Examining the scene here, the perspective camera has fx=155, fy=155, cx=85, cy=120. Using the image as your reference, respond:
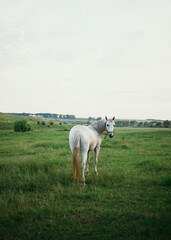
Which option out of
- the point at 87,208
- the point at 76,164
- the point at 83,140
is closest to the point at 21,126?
the point at 83,140

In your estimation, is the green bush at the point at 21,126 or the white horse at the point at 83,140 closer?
the white horse at the point at 83,140

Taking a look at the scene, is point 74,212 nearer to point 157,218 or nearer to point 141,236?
point 141,236

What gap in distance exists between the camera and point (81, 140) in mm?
6000

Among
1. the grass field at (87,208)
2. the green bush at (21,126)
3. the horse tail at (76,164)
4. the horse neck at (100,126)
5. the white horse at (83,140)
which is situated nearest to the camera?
the grass field at (87,208)

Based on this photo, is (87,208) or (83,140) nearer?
(87,208)

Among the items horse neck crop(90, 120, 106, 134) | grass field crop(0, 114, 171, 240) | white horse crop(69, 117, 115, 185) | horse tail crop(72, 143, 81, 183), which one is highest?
horse neck crop(90, 120, 106, 134)

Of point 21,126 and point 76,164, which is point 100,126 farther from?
point 21,126

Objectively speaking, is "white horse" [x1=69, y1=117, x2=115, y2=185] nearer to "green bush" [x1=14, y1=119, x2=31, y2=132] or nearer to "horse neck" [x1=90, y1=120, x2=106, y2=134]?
"horse neck" [x1=90, y1=120, x2=106, y2=134]

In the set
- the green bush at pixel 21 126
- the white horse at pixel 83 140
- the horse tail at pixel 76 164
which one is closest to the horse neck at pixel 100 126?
the white horse at pixel 83 140

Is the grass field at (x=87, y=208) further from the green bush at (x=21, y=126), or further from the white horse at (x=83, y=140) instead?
the green bush at (x=21, y=126)

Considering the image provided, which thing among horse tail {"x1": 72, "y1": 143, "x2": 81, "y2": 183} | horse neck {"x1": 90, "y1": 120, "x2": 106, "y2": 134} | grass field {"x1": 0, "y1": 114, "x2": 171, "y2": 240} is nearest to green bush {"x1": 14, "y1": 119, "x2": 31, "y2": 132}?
grass field {"x1": 0, "y1": 114, "x2": 171, "y2": 240}

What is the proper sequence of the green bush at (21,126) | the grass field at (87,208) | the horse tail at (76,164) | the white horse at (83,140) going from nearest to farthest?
the grass field at (87,208) < the horse tail at (76,164) < the white horse at (83,140) < the green bush at (21,126)

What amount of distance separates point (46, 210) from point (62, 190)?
1.13 metres

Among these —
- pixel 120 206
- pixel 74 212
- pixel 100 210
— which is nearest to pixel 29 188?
pixel 74 212
